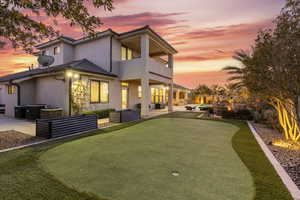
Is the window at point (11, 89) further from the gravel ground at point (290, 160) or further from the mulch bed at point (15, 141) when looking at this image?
the gravel ground at point (290, 160)

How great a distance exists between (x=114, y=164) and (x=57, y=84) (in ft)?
33.2

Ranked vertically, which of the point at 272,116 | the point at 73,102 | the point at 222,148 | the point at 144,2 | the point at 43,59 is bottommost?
the point at 222,148

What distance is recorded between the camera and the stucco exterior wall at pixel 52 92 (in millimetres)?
10258

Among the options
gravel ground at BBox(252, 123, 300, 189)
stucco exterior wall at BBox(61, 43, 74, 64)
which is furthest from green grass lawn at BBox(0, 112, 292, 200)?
stucco exterior wall at BBox(61, 43, 74, 64)

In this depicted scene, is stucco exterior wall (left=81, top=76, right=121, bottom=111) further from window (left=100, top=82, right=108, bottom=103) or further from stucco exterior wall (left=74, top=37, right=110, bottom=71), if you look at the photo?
stucco exterior wall (left=74, top=37, right=110, bottom=71)

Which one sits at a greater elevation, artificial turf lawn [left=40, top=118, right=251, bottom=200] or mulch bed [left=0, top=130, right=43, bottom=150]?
artificial turf lawn [left=40, top=118, right=251, bottom=200]

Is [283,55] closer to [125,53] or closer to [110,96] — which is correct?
[110,96]

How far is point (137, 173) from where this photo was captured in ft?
9.82

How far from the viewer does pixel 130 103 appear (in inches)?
642

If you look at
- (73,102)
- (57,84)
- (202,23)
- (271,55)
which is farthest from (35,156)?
(202,23)

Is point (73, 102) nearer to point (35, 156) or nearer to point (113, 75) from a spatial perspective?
point (113, 75)

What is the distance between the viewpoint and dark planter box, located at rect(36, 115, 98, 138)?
19.1 feet

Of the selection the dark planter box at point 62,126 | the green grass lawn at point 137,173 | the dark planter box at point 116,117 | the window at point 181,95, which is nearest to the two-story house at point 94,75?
the dark planter box at point 116,117

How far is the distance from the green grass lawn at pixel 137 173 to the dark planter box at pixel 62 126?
1154 millimetres
